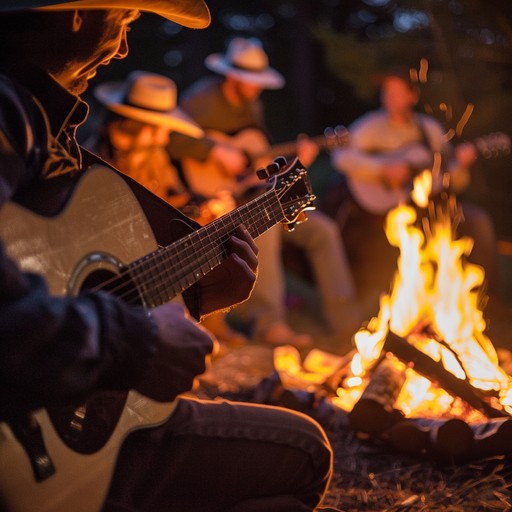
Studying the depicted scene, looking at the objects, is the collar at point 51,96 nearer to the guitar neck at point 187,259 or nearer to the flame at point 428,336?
the guitar neck at point 187,259

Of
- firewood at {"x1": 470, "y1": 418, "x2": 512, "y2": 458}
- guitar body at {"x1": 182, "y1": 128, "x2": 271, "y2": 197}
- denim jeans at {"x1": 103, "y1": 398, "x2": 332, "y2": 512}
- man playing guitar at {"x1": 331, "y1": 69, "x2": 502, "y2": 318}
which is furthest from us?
man playing guitar at {"x1": 331, "y1": 69, "x2": 502, "y2": 318}

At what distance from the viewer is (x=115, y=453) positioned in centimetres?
204

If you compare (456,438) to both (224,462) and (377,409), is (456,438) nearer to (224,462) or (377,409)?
(377,409)

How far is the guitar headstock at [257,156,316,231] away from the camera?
297cm

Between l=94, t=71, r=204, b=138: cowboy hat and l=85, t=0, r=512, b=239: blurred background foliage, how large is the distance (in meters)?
2.13

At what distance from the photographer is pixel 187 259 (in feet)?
7.37

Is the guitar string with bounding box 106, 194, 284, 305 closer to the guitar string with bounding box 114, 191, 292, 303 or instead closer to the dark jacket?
the guitar string with bounding box 114, 191, 292, 303

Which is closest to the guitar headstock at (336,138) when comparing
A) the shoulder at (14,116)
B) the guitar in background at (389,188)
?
the guitar in background at (389,188)

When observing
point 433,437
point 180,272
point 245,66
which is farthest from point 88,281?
point 245,66

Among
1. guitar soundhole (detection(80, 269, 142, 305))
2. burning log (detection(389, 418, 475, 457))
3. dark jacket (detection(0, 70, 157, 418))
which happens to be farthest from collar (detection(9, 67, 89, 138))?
burning log (detection(389, 418, 475, 457))

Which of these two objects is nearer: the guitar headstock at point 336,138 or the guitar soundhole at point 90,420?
the guitar soundhole at point 90,420

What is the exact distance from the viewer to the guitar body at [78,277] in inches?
69.3

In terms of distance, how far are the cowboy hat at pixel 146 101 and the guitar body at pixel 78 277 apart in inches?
A: 141

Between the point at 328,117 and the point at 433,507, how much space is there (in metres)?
13.5
